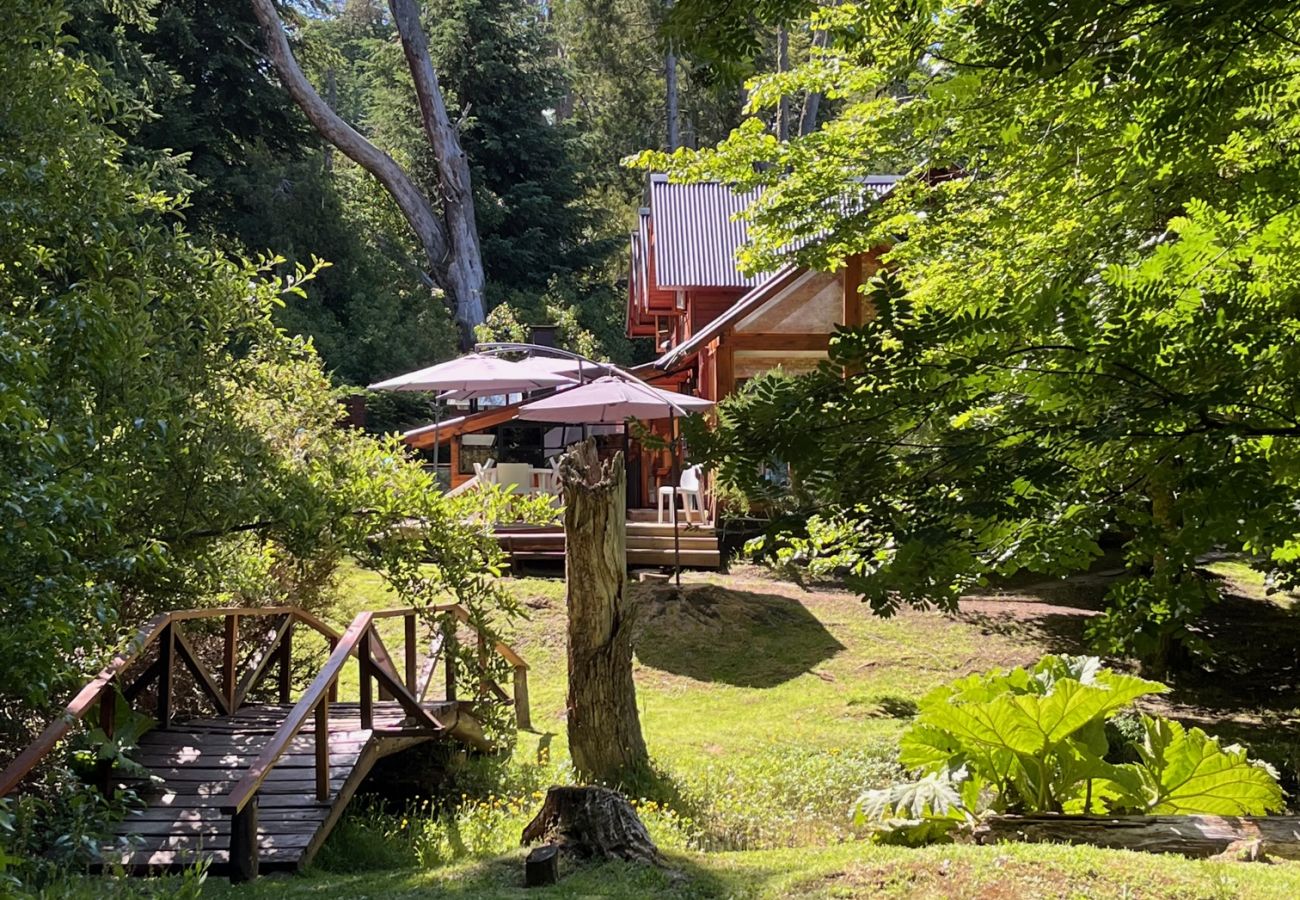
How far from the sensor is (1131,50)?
2543 millimetres

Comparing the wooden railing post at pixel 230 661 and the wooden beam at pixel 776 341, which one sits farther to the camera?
the wooden beam at pixel 776 341

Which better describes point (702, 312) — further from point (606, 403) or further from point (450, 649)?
point (450, 649)

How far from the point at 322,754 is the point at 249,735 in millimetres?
1101

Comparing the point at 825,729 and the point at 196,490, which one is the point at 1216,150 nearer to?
the point at 196,490

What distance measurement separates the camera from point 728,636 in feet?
47.1

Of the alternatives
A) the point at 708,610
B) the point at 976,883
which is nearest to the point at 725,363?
the point at 708,610

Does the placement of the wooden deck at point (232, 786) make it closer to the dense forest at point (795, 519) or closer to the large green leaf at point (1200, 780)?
the dense forest at point (795, 519)

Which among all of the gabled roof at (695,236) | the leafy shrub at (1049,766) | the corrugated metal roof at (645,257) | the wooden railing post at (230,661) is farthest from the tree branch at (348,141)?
the leafy shrub at (1049,766)

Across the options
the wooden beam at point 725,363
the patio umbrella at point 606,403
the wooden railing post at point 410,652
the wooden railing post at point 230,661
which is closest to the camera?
the wooden railing post at point 230,661

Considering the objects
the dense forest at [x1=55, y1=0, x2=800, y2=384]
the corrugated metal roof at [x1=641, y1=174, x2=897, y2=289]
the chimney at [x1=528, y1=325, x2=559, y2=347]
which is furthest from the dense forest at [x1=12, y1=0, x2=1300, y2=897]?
the dense forest at [x1=55, y1=0, x2=800, y2=384]

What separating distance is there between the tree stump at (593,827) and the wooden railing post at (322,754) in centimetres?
172

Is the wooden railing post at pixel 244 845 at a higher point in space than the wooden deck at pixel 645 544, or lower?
lower

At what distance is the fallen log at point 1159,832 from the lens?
6164 mm

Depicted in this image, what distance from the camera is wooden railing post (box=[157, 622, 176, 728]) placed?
7.55 m
